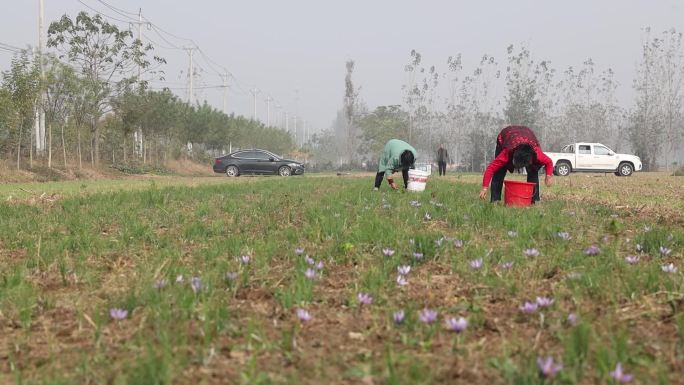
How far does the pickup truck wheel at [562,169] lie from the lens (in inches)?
1117

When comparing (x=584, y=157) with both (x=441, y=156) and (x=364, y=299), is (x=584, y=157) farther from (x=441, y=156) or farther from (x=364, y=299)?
(x=364, y=299)

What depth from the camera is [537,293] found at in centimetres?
267

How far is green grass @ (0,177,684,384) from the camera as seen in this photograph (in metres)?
1.82

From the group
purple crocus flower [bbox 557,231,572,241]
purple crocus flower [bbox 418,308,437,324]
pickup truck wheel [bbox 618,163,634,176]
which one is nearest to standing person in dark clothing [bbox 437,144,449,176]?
pickup truck wheel [bbox 618,163,634,176]

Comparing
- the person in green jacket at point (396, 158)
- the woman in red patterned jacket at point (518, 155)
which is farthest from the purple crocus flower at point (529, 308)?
the person in green jacket at point (396, 158)

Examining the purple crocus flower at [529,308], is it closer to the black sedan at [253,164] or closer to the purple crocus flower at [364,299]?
the purple crocus flower at [364,299]

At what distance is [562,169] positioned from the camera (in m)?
28.4

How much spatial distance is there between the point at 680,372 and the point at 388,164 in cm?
897

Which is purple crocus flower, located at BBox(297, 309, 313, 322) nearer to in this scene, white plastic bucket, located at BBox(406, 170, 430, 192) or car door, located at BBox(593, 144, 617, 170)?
white plastic bucket, located at BBox(406, 170, 430, 192)

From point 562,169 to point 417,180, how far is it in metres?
21.5

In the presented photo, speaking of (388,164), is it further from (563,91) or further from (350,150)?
(563,91)

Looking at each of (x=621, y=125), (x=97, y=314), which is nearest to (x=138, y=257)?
(x=97, y=314)

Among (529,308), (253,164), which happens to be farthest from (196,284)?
(253,164)

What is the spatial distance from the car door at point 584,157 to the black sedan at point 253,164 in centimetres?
1675
